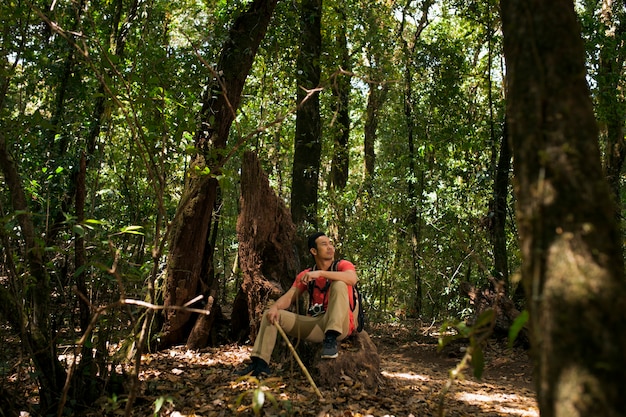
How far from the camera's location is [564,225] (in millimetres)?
1450

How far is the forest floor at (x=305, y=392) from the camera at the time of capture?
415cm

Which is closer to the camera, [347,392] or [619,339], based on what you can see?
[619,339]

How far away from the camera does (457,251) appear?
1105cm

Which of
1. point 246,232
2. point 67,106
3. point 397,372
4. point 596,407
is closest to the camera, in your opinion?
point 596,407

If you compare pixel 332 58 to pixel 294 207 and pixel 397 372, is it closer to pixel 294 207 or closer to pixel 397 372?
pixel 294 207

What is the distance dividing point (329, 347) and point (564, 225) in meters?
3.60

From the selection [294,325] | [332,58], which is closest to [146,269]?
[294,325]

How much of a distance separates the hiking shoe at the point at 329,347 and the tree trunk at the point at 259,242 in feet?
5.71

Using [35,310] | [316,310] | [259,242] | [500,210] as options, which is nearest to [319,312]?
[316,310]

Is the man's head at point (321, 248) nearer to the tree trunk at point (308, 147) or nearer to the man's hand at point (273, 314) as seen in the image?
the man's hand at point (273, 314)

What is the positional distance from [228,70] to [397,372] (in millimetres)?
4250

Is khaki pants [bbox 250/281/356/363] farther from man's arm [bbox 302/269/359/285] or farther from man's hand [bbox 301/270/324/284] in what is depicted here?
man's hand [bbox 301/270/324/284]

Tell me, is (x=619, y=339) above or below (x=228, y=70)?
below

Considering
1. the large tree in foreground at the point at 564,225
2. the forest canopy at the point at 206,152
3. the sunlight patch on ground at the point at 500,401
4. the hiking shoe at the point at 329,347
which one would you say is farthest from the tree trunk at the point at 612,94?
the large tree in foreground at the point at 564,225
